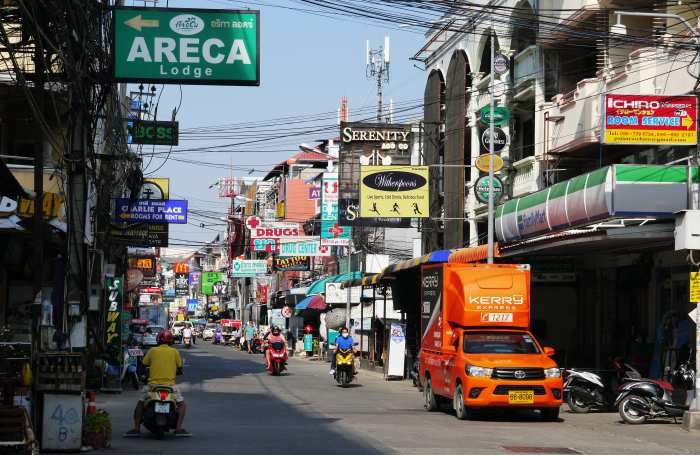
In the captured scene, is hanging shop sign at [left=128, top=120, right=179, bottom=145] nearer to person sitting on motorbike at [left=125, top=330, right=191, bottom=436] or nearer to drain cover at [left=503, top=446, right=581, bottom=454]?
person sitting on motorbike at [left=125, top=330, right=191, bottom=436]

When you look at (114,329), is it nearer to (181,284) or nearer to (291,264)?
(291,264)

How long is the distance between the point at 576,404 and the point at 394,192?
51.3 ft

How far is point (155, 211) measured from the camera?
3828 cm

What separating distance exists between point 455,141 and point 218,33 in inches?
1111

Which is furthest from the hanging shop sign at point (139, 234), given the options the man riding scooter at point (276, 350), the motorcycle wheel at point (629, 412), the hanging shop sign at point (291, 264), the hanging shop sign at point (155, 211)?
the hanging shop sign at point (291, 264)

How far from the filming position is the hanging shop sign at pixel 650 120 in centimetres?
2384

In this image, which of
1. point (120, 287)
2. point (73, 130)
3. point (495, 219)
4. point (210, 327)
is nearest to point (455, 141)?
point (495, 219)

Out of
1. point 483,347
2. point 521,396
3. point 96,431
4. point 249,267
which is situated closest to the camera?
point 96,431

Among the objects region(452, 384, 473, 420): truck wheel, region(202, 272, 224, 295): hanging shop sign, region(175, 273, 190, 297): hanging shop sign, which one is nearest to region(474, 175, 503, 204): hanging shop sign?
region(452, 384, 473, 420): truck wheel

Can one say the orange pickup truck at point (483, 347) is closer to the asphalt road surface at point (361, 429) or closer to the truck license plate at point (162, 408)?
the asphalt road surface at point (361, 429)

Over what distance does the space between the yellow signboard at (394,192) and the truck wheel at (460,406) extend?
54.7 ft

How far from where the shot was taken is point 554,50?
35.0 m

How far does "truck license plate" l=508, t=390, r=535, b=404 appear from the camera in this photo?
2166cm

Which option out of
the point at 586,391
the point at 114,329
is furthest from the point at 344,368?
the point at 586,391
